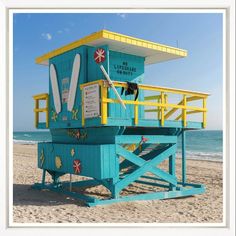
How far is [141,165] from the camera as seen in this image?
26.9ft

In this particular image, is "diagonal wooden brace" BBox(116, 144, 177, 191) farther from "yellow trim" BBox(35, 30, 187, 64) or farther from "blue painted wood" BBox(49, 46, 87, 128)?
"yellow trim" BBox(35, 30, 187, 64)

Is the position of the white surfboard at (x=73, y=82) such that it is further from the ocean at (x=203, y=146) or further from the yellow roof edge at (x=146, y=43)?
the ocean at (x=203, y=146)

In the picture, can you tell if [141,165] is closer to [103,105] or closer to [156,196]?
[156,196]

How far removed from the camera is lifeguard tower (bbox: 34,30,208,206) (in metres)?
7.60

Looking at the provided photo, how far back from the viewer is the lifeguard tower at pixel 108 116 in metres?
7.60

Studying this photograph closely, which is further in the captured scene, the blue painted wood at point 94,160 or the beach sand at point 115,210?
the blue painted wood at point 94,160

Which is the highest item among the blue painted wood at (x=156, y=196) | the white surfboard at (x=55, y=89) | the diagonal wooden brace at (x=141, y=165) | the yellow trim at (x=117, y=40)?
the yellow trim at (x=117, y=40)

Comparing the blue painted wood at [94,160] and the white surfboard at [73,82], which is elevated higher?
the white surfboard at [73,82]

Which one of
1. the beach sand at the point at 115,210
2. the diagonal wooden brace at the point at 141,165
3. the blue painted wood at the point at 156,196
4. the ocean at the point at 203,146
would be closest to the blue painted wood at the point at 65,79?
the diagonal wooden brace at the point at 141,165

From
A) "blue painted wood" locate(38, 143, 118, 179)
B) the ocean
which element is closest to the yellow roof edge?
"blue painted wood" locate(38, 143, 118, 179)
